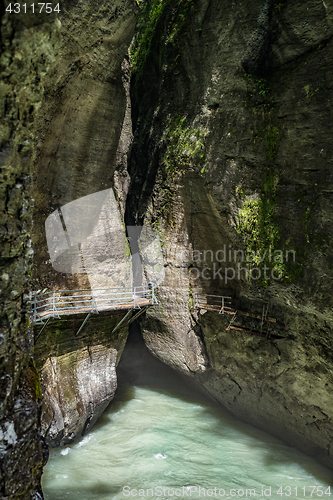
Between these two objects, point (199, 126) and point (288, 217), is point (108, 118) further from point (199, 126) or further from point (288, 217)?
point (288, 217)

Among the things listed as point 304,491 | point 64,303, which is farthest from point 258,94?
point 304,491

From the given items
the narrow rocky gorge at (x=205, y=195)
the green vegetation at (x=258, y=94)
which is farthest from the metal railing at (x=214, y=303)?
the green vegetation at (x=258, y=94)

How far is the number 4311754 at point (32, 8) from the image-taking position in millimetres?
4496

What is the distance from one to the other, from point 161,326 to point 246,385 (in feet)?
10.7

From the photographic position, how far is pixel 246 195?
30.7 ft

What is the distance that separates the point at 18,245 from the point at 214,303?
7070 millimetres

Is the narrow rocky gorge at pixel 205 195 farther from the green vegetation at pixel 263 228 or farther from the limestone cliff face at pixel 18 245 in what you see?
the limestone cliff face at pixel 18 245

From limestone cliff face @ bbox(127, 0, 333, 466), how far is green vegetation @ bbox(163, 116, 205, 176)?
0.12 feet

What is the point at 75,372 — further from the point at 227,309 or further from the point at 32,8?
the point at 32,8

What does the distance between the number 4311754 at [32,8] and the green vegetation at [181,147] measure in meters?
5.84

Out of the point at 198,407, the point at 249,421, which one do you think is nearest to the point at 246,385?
the point at 249,421

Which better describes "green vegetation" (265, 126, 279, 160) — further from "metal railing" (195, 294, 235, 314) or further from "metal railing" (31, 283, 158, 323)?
"metal railing" (31, 283, 158, 323)

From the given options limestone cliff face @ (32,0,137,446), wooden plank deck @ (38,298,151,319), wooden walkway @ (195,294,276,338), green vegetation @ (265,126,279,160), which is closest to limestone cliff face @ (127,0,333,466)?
green vegetation @ (265,126,279,160)

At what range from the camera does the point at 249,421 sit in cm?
1121
